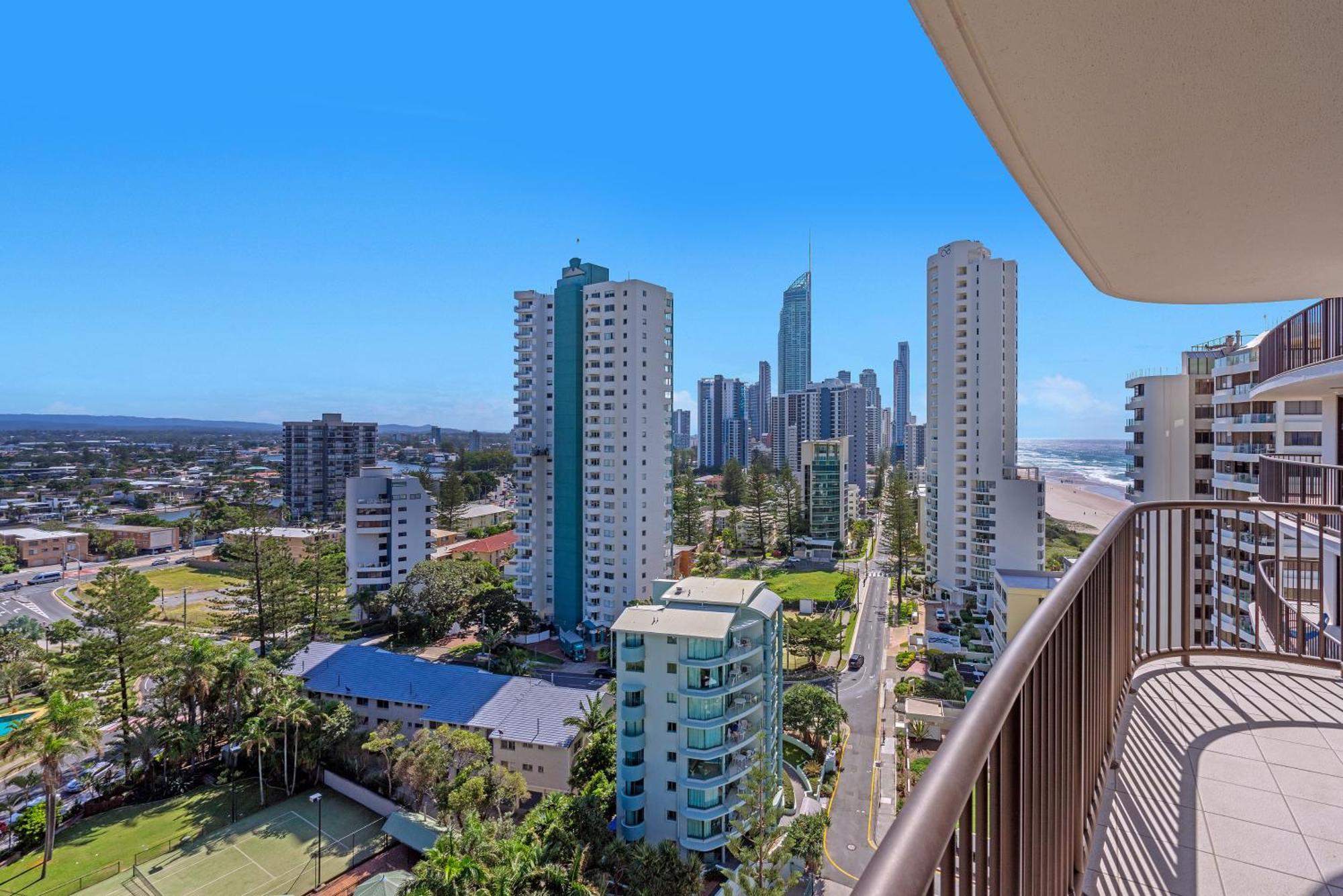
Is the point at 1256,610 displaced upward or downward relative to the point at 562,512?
upward

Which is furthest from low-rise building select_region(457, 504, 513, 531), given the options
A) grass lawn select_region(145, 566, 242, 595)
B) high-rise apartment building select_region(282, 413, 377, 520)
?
grass lawn select_region(145, 566, 242, 595)

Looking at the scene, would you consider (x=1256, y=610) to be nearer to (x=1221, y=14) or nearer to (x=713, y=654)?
(x=1221, y=14)

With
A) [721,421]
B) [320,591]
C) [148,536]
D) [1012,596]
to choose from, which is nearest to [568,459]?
[320,591]

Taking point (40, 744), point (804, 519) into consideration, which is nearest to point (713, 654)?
point (40, 744)

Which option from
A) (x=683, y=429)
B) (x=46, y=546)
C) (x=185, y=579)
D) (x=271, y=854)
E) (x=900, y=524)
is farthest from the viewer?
(x=683, y=429)

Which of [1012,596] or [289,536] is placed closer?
[1012,596]

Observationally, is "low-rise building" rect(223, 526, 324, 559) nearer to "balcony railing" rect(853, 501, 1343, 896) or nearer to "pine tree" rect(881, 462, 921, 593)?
"balcony railing" rect(853, 501, 1343, 896)

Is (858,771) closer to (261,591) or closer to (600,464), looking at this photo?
(600,464)
